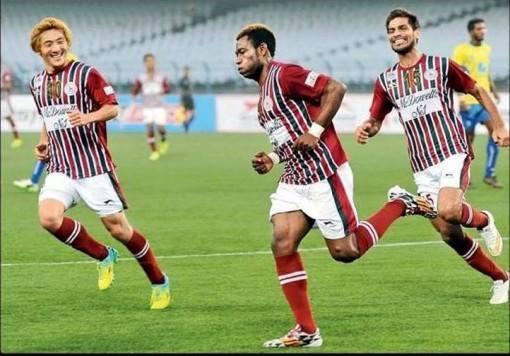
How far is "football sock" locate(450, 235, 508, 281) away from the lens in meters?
8.95

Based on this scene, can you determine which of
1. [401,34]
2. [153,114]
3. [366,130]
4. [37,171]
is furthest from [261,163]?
[153,114]

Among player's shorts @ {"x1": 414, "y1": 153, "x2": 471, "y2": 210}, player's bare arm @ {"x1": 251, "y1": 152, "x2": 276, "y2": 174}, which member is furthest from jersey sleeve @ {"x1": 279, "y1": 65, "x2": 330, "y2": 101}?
player's shorts @ {"x1": 414, "y1": 153, "x2": 471, "y2": 210}

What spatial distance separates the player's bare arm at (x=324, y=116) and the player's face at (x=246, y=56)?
0.49 meters

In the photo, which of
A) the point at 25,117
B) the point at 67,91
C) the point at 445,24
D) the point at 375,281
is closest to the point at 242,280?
the point at 375,281

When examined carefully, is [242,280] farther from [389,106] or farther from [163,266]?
[389,106]

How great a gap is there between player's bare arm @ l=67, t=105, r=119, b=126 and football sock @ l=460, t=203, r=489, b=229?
263 centimetres

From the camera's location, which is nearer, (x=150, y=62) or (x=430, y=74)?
(x=430, y=74)

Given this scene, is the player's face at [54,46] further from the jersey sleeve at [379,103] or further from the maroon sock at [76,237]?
the jersey sleeve at [379,103]

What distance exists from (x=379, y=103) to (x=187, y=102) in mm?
29000

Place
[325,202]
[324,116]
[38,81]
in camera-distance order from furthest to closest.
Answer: [38,81] < [325,202] < [324,116]

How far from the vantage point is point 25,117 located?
38.6 metres

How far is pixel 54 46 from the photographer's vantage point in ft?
28.7

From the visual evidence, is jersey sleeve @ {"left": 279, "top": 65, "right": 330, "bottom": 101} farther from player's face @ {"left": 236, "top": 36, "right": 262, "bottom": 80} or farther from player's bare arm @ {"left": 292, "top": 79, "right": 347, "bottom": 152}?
player's face @ {"left": 236, "top": 36, "right": 262, "bottom": 80}

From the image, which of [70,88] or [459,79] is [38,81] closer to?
[70,88]
